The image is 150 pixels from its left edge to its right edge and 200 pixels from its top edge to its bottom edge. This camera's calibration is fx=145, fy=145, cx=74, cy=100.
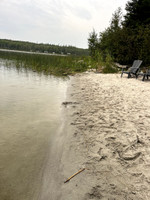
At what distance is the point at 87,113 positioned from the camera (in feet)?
11.8

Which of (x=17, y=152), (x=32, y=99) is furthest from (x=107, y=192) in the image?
(x=32, y=99)

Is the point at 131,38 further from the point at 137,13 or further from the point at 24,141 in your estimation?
the point at 24,141

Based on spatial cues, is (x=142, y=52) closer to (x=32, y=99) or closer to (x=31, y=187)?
(x=32, y=99)

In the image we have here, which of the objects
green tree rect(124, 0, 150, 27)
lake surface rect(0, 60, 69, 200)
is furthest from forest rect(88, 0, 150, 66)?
lake surface rect(0, 60, 69, 200)

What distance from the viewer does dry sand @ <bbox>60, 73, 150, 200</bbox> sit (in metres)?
1.53

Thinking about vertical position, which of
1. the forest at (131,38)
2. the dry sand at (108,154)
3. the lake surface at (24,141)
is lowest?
the lake surface at (24,141)

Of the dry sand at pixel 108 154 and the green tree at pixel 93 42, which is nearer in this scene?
the dry sand at pixel 108 154

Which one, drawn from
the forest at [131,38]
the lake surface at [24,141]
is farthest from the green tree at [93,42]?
the lake surface at [24,141]

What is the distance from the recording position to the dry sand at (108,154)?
153 centimetres

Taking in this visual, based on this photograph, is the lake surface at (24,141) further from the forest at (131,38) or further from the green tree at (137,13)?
the green tree at (137,13)

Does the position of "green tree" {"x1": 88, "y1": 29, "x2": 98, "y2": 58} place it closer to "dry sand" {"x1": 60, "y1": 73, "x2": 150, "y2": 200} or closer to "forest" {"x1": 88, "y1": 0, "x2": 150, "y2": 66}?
"forest" {"x1": 88, "y1": 0, "x2": 150, "y2": 66}

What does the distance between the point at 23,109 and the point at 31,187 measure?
105 inches

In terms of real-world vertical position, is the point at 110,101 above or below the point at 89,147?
above

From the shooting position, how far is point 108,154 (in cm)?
207
